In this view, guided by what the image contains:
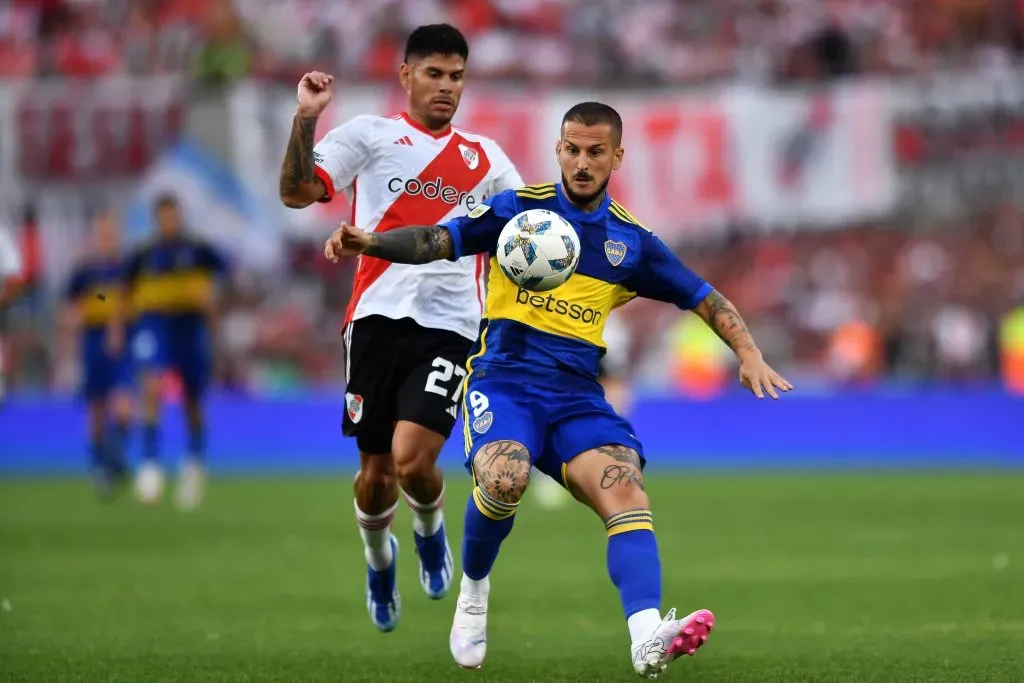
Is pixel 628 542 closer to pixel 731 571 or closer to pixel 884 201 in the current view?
pixel 731 571

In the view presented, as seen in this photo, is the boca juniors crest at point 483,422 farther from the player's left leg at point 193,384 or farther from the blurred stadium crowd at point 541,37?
the blurred stadium crowd at point 541,37

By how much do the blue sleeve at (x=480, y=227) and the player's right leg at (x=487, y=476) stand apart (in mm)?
547

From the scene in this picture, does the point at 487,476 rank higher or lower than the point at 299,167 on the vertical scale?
lower

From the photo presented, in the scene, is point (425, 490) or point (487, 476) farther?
point (425, 490)

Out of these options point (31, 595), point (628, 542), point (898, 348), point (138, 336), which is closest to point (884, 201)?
point (898, 348)

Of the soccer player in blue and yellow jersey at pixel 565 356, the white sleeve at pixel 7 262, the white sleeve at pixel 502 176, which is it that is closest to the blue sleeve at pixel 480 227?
the soccer player in blue and yellow jersey at pixel 565 356

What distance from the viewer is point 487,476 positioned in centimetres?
604

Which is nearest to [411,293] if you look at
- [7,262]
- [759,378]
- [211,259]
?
[759,378]

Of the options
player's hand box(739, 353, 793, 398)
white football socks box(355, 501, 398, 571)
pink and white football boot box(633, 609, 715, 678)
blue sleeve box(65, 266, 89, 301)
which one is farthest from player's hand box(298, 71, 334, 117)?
blue sleeve box(65, 266, 89, 301)

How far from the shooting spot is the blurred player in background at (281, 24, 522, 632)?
734cm

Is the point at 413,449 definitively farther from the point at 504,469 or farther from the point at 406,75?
the point at 406,75

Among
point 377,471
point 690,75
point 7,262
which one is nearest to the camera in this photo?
point 377,471

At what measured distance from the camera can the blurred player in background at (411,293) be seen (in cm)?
734

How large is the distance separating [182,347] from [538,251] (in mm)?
9856
